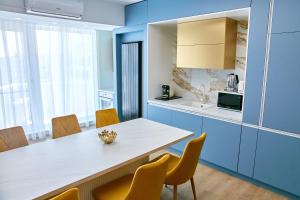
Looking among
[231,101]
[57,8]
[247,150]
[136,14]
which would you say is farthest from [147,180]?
[136,14]

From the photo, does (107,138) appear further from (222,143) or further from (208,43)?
(208,43)

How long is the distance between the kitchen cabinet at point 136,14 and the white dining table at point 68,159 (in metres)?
2.26

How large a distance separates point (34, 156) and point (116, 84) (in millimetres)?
2945

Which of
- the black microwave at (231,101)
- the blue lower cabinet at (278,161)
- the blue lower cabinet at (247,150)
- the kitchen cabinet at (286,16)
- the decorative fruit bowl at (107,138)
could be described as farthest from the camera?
the black microwave at (231,101)

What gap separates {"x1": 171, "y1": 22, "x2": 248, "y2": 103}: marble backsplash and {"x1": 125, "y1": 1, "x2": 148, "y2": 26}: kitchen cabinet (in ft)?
3.60

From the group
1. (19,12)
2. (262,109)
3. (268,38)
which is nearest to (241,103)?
(262,109)

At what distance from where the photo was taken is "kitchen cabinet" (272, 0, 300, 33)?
7.03 feet

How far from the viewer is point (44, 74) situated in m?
4.13

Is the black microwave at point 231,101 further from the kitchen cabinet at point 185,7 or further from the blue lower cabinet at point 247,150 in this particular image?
the kitchen cabinet at point 185,7

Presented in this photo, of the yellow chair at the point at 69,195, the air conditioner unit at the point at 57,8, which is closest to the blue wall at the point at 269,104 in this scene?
the air conditioner unit at the point at 57,8

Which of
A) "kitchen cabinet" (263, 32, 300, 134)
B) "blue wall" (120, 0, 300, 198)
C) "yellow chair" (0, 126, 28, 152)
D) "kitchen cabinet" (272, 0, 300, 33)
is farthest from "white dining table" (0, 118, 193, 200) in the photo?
"kitchen cabinet" (272, 0, 300, 33)

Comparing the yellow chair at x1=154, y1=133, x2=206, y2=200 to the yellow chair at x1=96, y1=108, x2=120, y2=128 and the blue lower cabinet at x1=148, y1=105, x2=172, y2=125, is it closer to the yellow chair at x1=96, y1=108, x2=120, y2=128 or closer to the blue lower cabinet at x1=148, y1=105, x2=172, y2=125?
the yellow chair at x1=96, y1=108, x2=120, y2=128

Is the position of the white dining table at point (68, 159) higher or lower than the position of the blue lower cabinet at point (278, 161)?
higher

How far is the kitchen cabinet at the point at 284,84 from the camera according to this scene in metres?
2.21
